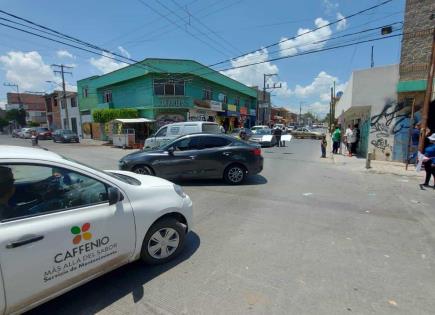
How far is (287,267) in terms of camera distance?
3.17 metres

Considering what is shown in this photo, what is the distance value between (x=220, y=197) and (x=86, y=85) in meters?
33.0

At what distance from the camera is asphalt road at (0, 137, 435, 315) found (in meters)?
2.52

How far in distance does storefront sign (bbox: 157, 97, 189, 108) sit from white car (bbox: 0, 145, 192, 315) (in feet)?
73.6

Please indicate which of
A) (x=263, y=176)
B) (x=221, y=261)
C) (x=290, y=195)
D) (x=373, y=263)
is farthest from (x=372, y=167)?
(x=221, y=261)

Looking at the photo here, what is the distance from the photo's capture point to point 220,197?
245 inches

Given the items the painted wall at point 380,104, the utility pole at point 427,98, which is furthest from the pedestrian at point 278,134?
the utility pole at point 427,98

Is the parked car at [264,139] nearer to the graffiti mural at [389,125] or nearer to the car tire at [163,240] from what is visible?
the graffiti mural at [389,125]

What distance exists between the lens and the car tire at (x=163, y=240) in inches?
121

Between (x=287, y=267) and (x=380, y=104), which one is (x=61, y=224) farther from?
(x=380, y=104)

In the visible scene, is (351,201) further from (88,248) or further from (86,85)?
(86,85)

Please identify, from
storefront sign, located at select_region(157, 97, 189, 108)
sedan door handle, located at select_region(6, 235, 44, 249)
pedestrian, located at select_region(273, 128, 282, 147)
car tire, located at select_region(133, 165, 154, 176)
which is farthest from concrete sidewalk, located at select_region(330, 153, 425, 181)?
storefront sign, located at select_region(157, 97, 189, 108)

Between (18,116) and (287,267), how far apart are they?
7125 cm

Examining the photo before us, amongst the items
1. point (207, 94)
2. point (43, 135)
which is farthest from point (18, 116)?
point (207, 94)

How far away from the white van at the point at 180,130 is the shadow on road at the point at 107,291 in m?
9.80
